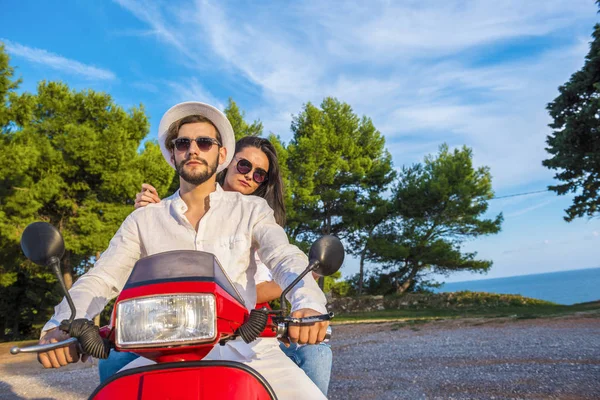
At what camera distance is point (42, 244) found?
1.47 m

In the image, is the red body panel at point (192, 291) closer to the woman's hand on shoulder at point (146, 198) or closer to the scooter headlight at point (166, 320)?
the scooter headlight at point (166, 320)

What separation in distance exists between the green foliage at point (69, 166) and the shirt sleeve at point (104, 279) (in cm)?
1497

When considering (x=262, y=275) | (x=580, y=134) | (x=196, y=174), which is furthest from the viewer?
(x=580, y=134)

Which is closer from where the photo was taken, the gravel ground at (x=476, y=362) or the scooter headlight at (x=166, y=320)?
the scooter headlight at (x=166, y=320)

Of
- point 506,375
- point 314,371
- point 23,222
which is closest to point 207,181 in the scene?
point 314,371

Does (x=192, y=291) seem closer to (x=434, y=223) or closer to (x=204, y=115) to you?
(x=204, y=115)

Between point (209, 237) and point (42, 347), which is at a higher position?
point (209, 237)

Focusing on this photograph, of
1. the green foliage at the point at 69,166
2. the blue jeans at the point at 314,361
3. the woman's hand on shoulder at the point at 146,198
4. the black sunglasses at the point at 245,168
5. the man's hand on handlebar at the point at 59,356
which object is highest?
the green foliage at the point at 69,166

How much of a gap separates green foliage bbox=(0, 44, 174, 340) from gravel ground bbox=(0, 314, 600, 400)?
5.76m

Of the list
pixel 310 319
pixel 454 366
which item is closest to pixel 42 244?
pixel 310 319

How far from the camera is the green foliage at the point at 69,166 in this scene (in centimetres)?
1543

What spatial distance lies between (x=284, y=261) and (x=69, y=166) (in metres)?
17.1

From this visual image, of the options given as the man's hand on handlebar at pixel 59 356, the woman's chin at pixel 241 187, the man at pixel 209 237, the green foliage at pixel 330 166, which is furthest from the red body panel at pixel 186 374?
the green foliage at pixel 330 166

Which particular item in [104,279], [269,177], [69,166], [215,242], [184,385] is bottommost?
[184,385]
